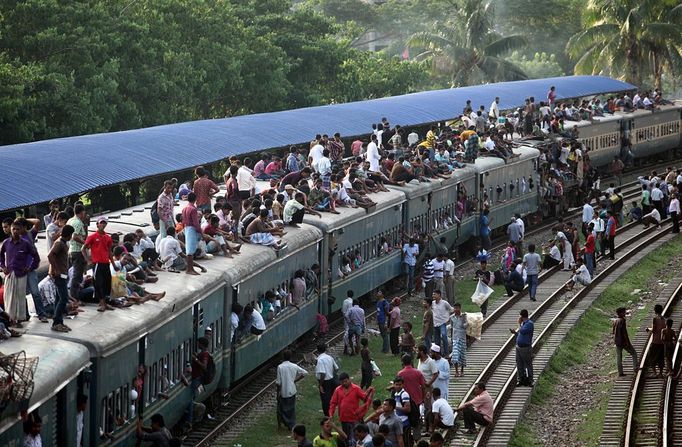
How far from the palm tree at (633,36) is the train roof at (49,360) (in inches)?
1990

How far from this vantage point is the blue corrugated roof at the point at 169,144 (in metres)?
23.9

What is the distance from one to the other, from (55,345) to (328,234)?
11.5 metres

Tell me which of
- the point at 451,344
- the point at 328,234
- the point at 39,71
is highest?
the point at 39,71

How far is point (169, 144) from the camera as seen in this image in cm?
2973

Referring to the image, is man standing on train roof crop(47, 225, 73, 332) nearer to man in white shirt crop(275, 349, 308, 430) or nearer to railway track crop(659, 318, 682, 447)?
man in white shirt crop(275, 349, 308, 430)

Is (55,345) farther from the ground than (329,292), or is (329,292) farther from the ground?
(55,345)

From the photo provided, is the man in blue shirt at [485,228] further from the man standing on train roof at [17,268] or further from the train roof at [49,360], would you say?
→ the train roof at [49,360]

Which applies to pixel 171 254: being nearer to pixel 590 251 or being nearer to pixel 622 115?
pixel 590 251

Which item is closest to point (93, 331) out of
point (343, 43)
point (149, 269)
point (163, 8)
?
point (149, 269)

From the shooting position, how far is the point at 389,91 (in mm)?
57656

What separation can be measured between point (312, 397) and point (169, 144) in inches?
416

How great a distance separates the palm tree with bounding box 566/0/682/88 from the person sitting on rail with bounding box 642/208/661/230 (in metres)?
23.0

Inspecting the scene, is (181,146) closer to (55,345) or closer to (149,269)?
(149,269)

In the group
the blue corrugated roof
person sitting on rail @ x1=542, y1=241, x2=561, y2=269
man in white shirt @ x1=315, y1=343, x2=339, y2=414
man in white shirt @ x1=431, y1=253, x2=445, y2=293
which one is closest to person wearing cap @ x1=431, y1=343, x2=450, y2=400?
man in white shirt @ x1=315, y1=343, x2=339, y2=414
